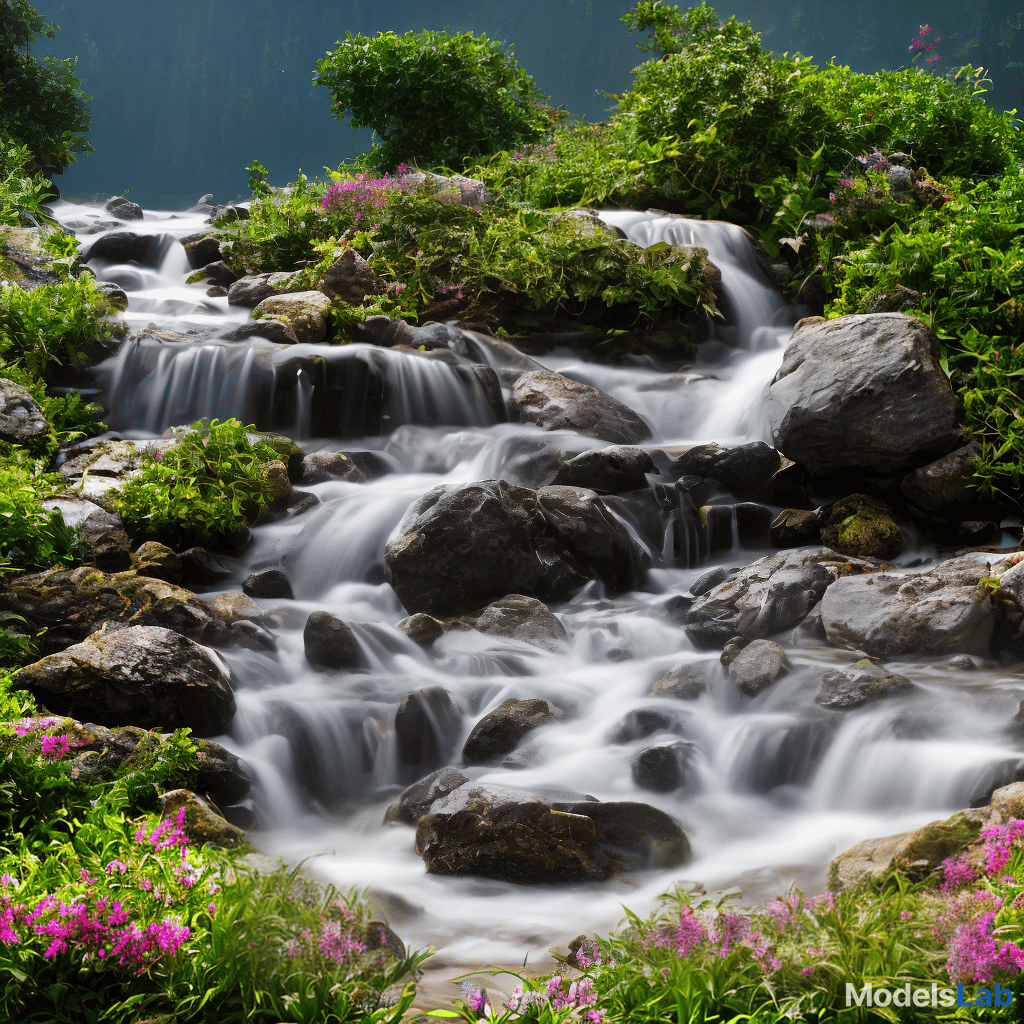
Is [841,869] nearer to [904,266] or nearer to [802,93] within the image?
[904,266]

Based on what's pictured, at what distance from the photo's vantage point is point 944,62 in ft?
115

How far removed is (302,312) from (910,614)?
21.8ft

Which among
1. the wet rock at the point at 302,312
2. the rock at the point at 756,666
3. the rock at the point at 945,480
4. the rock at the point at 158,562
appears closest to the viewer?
the rock at the point at 756,666

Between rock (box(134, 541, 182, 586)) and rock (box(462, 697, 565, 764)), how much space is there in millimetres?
2428

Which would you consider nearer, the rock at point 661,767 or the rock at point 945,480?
the rock at point 661,767

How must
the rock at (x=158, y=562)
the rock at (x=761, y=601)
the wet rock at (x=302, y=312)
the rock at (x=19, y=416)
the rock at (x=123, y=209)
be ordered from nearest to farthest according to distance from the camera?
the rock at (x=761, y=601) → the rock at (x=158, y=562) → the rock at (x=19, y=416) → the wet rock at (x=302, y=312) → the rock at (x=123, y=209)

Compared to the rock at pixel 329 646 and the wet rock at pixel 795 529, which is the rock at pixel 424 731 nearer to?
the rock at pixel 329 646

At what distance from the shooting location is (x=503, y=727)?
4.42 m

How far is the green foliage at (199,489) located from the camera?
19.4 ft

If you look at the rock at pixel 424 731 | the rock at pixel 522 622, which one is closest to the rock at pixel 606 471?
the rock at pixel 522 622

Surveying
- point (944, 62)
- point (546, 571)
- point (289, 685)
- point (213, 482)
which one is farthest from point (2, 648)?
point (944, 62)

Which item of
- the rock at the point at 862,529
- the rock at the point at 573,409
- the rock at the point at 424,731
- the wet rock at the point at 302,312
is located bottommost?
the rock at the point at 424,731

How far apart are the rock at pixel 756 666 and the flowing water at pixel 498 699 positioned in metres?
0.08

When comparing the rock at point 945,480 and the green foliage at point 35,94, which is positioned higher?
the green foliage at point 35,94
